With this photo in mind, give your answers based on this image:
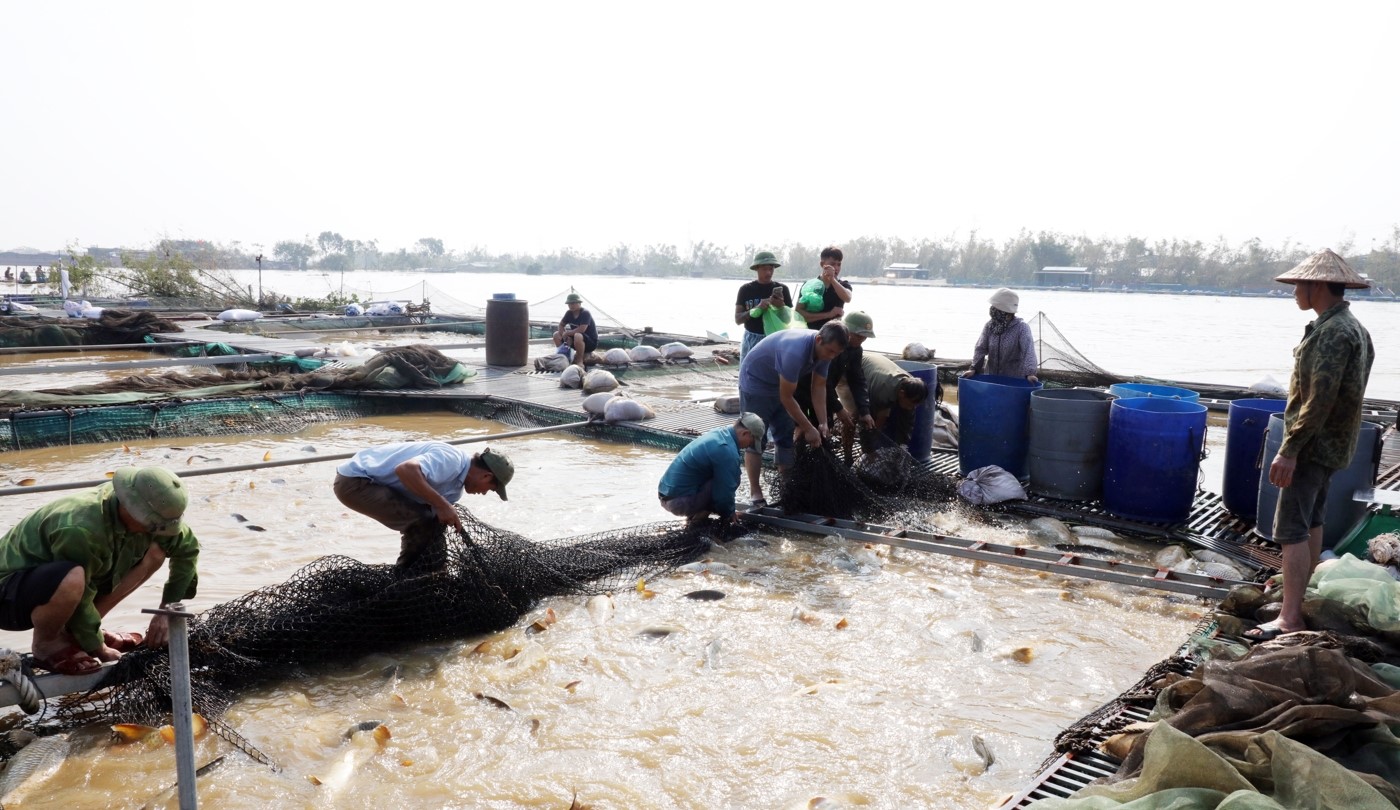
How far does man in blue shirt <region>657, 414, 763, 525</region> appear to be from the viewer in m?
5.77

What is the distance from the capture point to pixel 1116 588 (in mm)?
5094

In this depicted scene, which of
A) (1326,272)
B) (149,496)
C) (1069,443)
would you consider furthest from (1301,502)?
(149,496)

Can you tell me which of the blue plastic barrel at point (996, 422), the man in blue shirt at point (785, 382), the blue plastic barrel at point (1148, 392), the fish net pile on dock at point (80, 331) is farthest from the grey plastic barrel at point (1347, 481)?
the fish net pile on dock at point (80, 331)

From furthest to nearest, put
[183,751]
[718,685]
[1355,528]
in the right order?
[1355,528] → [718,685] → [183,751]

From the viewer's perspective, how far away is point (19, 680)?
10.0 ft

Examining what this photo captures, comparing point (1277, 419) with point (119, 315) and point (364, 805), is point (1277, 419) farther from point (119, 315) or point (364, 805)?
point (119, 315)

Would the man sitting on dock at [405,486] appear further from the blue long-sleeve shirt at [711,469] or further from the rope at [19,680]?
the blue long-sleeve shirt at [711,469]

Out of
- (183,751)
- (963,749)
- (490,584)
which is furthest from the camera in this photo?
(490,584)

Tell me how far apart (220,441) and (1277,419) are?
9.53 meters

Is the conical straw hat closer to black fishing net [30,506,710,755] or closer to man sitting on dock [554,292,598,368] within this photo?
black fishing net [30,506,710,755]

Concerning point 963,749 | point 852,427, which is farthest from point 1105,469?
point 963,749

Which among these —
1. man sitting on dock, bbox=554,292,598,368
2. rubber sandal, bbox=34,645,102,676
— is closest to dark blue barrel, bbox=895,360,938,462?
rubber sandal, bbox=34,645,102,676

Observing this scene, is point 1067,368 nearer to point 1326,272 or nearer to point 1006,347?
point 1006,347

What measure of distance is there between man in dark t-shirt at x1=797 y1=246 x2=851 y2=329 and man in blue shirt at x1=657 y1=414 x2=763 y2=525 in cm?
196
